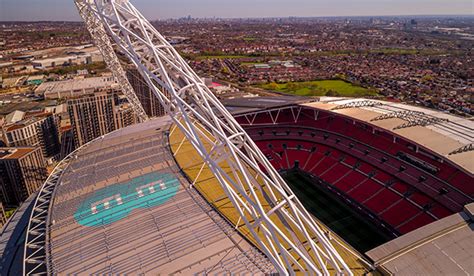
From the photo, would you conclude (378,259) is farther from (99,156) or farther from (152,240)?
(99,156)

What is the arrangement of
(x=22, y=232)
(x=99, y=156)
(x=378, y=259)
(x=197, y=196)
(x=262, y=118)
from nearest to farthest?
(x=378, y=259), (x=197, y=196), (x=22, y=232), (x=99, y=156), (x=262, y=118)

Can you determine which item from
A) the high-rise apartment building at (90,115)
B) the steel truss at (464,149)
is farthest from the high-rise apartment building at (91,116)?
the steel truss at (464,149)

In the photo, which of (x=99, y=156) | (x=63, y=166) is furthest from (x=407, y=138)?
(x=63, y=166)

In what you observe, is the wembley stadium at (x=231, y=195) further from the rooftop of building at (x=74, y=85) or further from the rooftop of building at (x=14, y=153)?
the rooftop of building at (x=74, y=85)

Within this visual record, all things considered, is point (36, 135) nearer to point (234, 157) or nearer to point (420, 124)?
point (234, 157)

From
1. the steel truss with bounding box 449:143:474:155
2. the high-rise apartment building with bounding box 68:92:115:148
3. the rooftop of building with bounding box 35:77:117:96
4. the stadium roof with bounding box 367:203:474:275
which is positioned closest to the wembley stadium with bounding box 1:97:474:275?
the stadium roof with bounding box 367:203:474:275

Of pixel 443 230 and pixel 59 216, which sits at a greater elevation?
pixel 59 216
